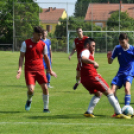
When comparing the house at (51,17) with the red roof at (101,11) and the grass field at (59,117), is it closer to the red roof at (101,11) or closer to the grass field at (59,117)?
the red roof at (101,11)

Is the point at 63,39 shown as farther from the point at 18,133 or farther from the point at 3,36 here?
the point at 18,133

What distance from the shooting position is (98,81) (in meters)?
6.74

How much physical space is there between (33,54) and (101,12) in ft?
141

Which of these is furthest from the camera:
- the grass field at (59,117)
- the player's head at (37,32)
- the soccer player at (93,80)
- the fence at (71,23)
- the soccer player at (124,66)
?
the fence at (71,23)

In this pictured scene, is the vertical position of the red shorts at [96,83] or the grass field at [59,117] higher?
the red shorts at [96,83]

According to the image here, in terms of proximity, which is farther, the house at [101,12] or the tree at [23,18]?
the house at [101,12]

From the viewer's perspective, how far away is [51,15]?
152ft

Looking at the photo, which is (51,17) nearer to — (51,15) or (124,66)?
(51,15)

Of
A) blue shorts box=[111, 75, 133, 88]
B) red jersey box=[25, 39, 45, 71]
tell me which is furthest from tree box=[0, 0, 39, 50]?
blue shorts box=[111, 75, 133, 88]

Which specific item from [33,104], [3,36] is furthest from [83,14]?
[33,104]

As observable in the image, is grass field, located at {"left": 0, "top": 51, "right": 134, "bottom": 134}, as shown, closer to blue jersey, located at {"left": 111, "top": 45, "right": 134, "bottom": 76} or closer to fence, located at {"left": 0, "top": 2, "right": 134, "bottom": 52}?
blue jersey, located at {"left": 111, "top": 45, "right": 134, "bottom": 76}

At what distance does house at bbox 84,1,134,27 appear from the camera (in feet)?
158

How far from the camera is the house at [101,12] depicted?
158 ft

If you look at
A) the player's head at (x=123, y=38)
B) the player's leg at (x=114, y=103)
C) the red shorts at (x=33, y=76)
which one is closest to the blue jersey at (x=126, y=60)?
the player's head at (x=123, y=38)
